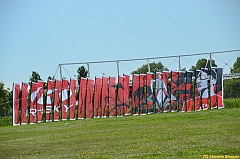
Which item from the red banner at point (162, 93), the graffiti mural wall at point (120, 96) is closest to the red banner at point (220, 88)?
the graffiti mural wall at point (120, 96)

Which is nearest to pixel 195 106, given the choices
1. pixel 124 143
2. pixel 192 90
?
pixel 192 90

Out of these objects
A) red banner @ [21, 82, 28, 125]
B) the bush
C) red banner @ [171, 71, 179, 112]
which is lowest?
the bush

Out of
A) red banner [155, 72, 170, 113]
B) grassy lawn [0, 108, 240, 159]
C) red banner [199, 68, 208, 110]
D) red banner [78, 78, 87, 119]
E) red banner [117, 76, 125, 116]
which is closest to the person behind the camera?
grassy lawn [0, 108, 240, 159]

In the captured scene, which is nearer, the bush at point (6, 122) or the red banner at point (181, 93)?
the red banner at point (181, 93)

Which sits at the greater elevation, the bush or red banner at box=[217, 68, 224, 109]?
red banner at box=[217, 68, 224, 109]

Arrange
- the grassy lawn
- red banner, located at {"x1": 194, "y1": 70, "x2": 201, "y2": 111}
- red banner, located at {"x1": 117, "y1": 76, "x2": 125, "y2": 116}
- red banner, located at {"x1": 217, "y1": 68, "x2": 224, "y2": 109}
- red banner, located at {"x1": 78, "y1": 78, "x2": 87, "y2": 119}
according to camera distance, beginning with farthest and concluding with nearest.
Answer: red banner, located at {"x1": 78, "y1": 78, "x2": 87, "y2": 119} < red banner, located at {"x1": 117, "y1": 76, "x2": 125, "y2": 116} < red banner, located at {"x1": 194, "y1": 70, "x2": 201, "y2": 111} < red banner, located at {"x1": 217, "y1": 68, "x2": 224, "y2": 109} < the grassy lawn

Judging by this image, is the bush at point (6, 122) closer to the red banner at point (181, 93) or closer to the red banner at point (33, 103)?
the red banner at point (33, 103)

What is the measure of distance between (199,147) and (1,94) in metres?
31.5

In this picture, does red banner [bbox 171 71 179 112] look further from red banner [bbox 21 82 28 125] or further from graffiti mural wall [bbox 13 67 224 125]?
red banner [bbox 21 82 28 125]

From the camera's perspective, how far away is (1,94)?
138ft

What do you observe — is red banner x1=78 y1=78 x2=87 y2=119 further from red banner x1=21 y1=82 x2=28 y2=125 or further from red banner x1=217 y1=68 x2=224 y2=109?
red banner x1=217 y1=68 x2=224 y2=109

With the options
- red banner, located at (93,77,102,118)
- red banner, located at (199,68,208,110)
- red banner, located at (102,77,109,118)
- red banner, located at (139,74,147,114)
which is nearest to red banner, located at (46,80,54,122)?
red banner, located at (93,77,102,118)

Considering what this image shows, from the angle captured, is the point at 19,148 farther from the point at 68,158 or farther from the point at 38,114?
the point at 38,114

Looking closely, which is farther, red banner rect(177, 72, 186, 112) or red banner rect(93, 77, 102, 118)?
red banner rect(93, 77, 102, 118)
